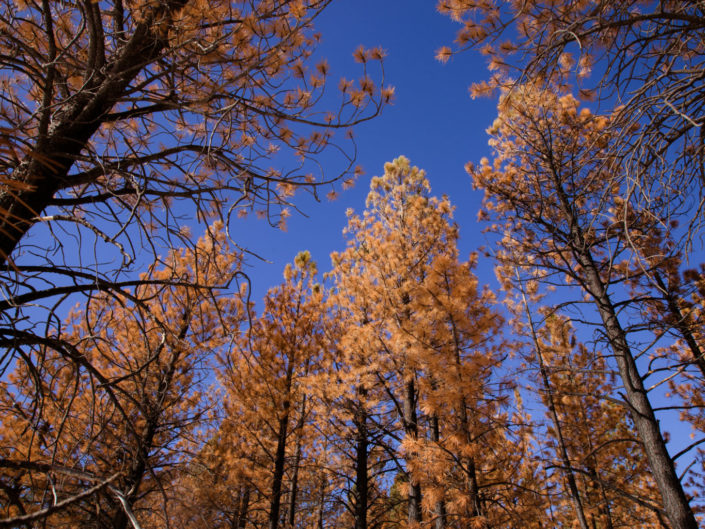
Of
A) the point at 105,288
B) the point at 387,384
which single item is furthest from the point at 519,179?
the point at 105,288

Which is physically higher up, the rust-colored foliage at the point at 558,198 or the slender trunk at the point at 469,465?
the rust-colored foliage at the point at 558,198

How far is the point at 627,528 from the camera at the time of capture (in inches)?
415

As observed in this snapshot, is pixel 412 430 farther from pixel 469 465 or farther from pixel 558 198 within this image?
pixel 558 198

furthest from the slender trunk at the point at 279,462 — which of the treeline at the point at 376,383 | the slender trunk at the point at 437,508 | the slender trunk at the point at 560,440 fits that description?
the slender trunk at the point at 560,440

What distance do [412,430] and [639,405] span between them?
283cm

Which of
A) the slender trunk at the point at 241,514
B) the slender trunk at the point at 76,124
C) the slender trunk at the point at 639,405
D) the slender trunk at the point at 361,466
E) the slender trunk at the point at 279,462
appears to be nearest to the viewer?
the slender trunk at the point at 76,124

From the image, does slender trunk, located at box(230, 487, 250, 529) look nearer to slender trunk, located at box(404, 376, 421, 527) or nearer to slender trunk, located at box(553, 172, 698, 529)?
slender trunk, located at box(404, 376, 421, 527)

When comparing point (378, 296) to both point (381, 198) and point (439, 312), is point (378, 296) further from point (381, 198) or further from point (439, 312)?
point (381, 198)

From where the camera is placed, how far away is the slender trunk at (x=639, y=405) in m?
3.15

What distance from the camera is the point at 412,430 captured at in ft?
17.7

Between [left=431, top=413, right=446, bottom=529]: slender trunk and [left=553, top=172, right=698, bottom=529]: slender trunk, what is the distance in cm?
212

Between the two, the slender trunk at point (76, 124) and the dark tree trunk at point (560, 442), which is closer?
the slender trunk at point (76, 124)

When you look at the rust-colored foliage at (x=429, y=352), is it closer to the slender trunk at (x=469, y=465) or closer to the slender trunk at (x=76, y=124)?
the slender trunk at (x=469, y=465)

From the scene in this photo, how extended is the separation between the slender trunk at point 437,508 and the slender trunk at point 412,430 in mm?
238
